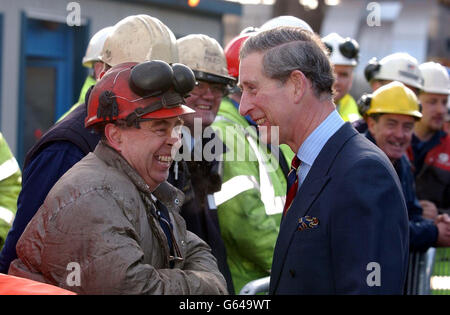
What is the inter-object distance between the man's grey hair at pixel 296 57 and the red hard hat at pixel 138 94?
374 millimetres

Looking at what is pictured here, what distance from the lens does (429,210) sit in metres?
5.95

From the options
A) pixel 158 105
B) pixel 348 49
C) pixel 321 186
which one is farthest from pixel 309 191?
pixel 348 49

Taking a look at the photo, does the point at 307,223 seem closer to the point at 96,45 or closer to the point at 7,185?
the point at 7,185

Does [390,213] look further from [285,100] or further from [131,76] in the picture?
[131,76]

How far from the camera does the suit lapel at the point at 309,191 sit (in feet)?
8.94

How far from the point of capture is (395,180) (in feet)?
8.71

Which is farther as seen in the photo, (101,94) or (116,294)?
(101,94)

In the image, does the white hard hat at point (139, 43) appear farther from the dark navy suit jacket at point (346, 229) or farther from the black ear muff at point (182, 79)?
the dark navy suit jacket at point (346, 229)

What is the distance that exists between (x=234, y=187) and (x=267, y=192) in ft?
0.85

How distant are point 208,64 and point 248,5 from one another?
1862 centimetres

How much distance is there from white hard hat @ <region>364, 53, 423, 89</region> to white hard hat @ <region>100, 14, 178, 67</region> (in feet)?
11.5

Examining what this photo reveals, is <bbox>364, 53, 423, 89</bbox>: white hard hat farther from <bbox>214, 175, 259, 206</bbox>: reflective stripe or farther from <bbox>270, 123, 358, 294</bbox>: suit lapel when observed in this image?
<bbox>270, 123, 358, 294</bbox>: suit lapel

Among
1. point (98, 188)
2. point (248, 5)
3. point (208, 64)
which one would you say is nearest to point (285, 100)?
point (98, 188)
